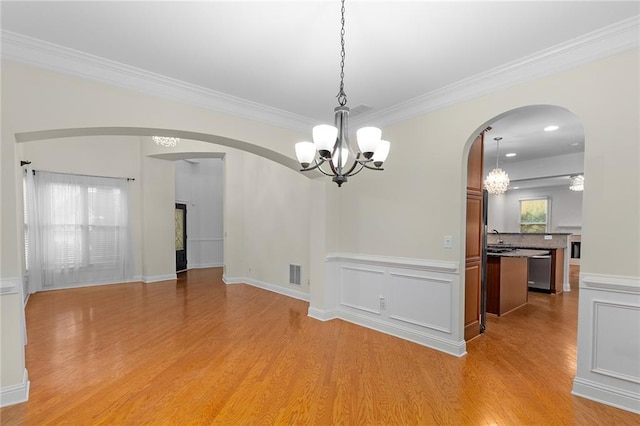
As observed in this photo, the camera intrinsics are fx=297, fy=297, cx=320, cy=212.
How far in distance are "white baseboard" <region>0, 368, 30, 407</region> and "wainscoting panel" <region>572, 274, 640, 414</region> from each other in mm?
4487

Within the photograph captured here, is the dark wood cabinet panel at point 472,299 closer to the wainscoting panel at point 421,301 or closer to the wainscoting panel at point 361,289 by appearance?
the wainscoting panel at point 421,301

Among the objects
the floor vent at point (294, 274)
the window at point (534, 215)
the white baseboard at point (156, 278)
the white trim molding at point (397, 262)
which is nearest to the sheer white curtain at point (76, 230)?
the white baseboard at point (156, 278)

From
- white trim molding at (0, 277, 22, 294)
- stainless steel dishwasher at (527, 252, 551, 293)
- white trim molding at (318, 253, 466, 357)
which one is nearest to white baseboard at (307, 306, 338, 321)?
white trim molding at (318, 253, 466, 357)

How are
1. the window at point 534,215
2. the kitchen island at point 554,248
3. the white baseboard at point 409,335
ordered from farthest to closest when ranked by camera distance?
1. the window at point 534,215
2. the kitchen island at point 554,248
3. the white baseboard at point 409,335

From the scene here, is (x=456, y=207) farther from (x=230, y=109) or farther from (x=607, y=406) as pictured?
(x=230, y=109)

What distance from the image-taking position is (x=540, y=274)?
6168mm

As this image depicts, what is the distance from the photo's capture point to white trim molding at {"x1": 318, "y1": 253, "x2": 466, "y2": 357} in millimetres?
3271

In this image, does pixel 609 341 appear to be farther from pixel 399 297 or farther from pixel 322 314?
pixel 322 314

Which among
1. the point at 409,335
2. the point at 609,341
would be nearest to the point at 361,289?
the point at 409,335

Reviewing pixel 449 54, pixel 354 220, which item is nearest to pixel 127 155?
pixel 354 220

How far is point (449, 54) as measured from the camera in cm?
256

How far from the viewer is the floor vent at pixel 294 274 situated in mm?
5625

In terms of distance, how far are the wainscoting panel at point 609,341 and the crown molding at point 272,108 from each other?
5.97 feet

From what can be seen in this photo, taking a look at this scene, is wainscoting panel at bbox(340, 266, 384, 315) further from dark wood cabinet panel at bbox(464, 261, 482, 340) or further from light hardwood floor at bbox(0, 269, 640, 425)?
dark wood cabinet panel at bbox(464, 261, 482, 340)
